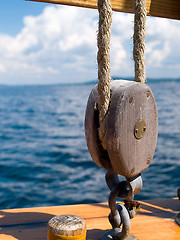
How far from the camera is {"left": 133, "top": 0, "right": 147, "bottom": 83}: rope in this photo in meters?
1.42

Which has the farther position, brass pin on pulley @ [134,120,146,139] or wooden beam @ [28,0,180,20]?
wooden beam @ [28,0,180,20]

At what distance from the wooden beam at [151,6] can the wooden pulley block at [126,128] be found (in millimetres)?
465

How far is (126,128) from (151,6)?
0.83 meters

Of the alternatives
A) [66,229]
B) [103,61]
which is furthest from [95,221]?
[103,61]

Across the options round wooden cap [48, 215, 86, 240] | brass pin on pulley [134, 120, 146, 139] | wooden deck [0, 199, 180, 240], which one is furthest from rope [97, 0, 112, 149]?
wooden deck [0, 199, 180, 240]

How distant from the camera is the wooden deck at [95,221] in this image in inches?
→ 71.2

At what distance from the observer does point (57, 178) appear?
7.87 m

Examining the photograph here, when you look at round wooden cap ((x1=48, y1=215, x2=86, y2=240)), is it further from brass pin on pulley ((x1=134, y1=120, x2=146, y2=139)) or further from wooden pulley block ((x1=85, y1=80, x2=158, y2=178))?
brass pin on pulley ((x1=134, y1=120, x2=146, y2=139))

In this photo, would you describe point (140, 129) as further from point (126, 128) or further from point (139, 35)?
point (139, 35)

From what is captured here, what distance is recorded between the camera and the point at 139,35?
1426 mm

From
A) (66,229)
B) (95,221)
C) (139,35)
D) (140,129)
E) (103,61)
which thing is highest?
(139,35)

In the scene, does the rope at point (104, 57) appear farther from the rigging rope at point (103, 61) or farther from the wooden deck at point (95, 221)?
the wooden deck at point (95, 221)

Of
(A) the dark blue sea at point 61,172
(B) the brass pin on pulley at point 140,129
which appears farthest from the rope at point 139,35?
(A) the dark blue sea at point 61,172

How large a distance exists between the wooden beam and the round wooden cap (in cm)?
105
